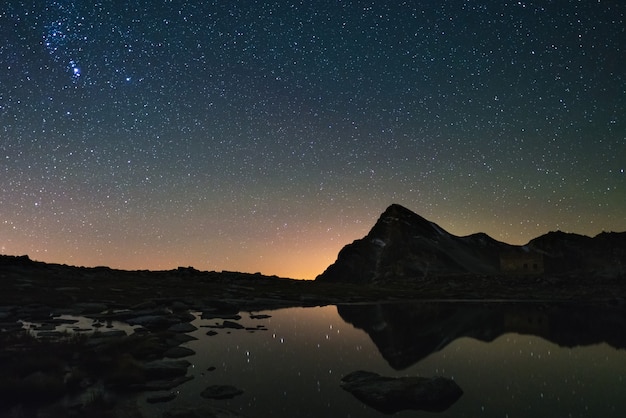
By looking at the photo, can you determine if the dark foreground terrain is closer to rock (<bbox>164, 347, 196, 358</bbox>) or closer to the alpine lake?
rock (<bbox>164, 347, 196, 358</bbox>)

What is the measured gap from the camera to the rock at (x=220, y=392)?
551 inches

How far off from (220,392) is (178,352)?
754 cm

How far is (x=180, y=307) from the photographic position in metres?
42.5

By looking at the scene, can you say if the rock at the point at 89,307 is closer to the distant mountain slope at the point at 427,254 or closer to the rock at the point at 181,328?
the rock at the point at 181,328

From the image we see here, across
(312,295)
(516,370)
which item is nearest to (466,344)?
(516,370)

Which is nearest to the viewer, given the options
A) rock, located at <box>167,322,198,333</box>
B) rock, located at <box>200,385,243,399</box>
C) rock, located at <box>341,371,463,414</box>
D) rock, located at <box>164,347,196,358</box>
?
rock, located at <box>341,371,463,414</box>

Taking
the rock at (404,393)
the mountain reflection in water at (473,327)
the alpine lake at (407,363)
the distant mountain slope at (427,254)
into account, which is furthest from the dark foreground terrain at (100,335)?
the distant mountain slope at (427,254)

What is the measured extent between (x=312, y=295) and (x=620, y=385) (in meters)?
53.4

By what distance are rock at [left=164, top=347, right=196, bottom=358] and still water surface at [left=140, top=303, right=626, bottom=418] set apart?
524 millimetres

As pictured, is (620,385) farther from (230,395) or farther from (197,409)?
(197,409)

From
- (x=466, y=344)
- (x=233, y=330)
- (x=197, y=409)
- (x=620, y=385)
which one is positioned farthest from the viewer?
(x=233, y=330)

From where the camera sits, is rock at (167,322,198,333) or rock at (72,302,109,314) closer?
rock at (167,322,198,333)

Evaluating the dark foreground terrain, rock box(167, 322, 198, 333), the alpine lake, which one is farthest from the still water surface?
the dark foreground terrain

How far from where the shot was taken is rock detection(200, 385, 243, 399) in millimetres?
13992
